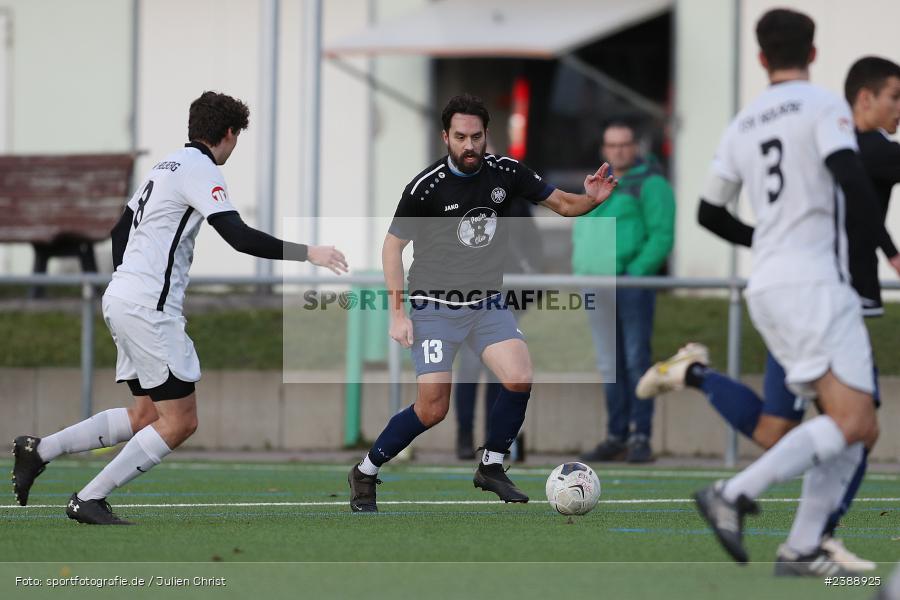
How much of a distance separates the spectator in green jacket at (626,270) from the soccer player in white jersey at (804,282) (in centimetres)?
625

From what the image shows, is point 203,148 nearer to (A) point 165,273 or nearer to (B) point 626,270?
(A) point 165,273

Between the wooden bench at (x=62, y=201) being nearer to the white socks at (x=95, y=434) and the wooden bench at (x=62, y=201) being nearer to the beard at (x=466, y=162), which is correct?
the white socks at (x=95, y=434)

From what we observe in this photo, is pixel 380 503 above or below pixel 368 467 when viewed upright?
below

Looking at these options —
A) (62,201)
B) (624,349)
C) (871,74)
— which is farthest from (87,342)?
(871,74)

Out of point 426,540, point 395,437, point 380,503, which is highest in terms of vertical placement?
point 395,437

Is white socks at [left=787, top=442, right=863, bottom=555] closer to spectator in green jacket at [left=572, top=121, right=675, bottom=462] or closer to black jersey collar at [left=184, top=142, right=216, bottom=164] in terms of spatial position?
black jersey collar at [left=184, top=142, right=216, bottom=164]

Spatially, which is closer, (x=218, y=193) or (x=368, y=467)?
(x=218, y=193)

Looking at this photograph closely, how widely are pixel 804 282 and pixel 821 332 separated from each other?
184 millimetres

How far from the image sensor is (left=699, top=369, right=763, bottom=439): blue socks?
20.8ft

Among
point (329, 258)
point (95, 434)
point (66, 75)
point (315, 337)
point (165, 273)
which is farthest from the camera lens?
point (66, 75)

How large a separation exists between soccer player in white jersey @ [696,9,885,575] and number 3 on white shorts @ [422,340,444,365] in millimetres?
2804

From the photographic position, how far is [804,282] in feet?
18.9

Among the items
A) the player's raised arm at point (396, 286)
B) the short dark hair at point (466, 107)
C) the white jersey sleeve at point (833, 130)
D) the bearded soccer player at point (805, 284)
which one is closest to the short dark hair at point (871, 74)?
the bearded soccer player at point (805, 284)

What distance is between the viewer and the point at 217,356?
44.9ft
